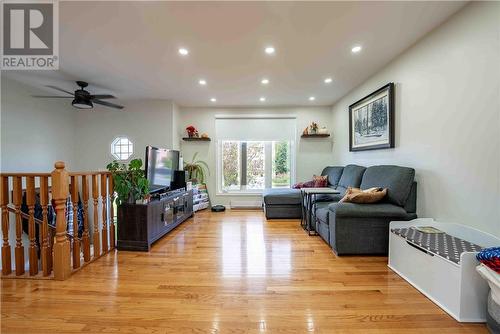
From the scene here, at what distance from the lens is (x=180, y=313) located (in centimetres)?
175

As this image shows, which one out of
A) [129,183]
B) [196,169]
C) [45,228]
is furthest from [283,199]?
[45,228]

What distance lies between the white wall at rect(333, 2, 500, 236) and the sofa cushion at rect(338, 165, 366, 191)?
76cm

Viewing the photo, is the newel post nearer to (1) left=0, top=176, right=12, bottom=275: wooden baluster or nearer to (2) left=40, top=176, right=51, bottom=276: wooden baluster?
(2) left=40, top=176, right=51, bottom=276: wooden baluster

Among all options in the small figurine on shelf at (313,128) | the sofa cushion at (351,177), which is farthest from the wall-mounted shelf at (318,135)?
the sofa cushion at (351,177)

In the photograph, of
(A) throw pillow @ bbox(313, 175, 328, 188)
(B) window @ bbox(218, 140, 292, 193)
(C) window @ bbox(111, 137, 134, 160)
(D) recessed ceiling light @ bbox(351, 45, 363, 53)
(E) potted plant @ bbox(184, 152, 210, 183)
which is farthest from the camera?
(B) window @ bbox(218, 140, 292, 193)

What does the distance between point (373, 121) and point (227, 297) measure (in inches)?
129

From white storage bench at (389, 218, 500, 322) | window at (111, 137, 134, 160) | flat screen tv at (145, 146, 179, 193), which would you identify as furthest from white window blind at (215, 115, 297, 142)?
white storage bench at (389, 218, 500, 322)

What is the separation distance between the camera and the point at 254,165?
19.1 feet

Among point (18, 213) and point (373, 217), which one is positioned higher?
point (18, 213)

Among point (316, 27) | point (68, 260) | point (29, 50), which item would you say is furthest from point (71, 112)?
point (316, 27)

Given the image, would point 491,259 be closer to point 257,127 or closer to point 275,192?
point 275,192

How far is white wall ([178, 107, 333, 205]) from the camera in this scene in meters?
5.67

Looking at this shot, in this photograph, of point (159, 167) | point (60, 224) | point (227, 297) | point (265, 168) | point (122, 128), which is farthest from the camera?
point (265, 168)

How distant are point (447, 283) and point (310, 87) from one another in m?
3.48
